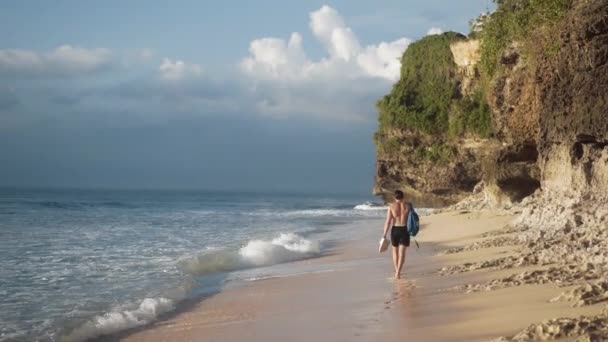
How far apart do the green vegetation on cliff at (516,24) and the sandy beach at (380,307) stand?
6528 mm

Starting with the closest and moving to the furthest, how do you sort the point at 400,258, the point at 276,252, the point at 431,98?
the point at 400,258, the point at 276,252, the point at 431,98

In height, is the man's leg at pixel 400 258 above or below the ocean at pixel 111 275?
above

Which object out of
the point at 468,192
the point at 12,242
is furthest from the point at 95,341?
the point at 468,192

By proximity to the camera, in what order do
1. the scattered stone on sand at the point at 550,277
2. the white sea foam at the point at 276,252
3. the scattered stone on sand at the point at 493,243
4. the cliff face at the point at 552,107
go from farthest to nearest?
1. the white sea foam at the point at 276,252
2. the cliff face at the point at 552,107
3. the scattered stone on sand at the point at 493,243
4. the scattered stone on sand at the point at 550,277

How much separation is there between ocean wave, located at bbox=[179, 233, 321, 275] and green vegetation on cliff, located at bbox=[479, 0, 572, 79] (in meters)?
8.71

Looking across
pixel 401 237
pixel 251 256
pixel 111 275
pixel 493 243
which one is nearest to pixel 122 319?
pixel 111 275

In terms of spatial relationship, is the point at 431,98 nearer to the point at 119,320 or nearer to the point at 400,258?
the point at 400,258

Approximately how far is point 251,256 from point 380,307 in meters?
8.85

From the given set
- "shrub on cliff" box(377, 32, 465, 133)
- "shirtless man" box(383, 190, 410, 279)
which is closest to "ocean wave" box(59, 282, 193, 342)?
"shirtless man" box(383, 190, 410, 279)

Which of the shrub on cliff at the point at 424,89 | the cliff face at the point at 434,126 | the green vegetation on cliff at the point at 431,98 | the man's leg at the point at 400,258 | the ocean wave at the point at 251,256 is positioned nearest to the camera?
the man's leg at the point at 400,258

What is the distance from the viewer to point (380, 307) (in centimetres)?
863

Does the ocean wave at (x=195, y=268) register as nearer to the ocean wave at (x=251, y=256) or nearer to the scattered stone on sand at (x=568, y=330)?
the ocean wave at (x=251, y=256)

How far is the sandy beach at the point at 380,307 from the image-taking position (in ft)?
22.4

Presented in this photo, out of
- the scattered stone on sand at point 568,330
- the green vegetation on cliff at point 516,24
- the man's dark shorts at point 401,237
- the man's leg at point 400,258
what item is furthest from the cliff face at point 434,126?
the scattered stone on sand at point 568,330
